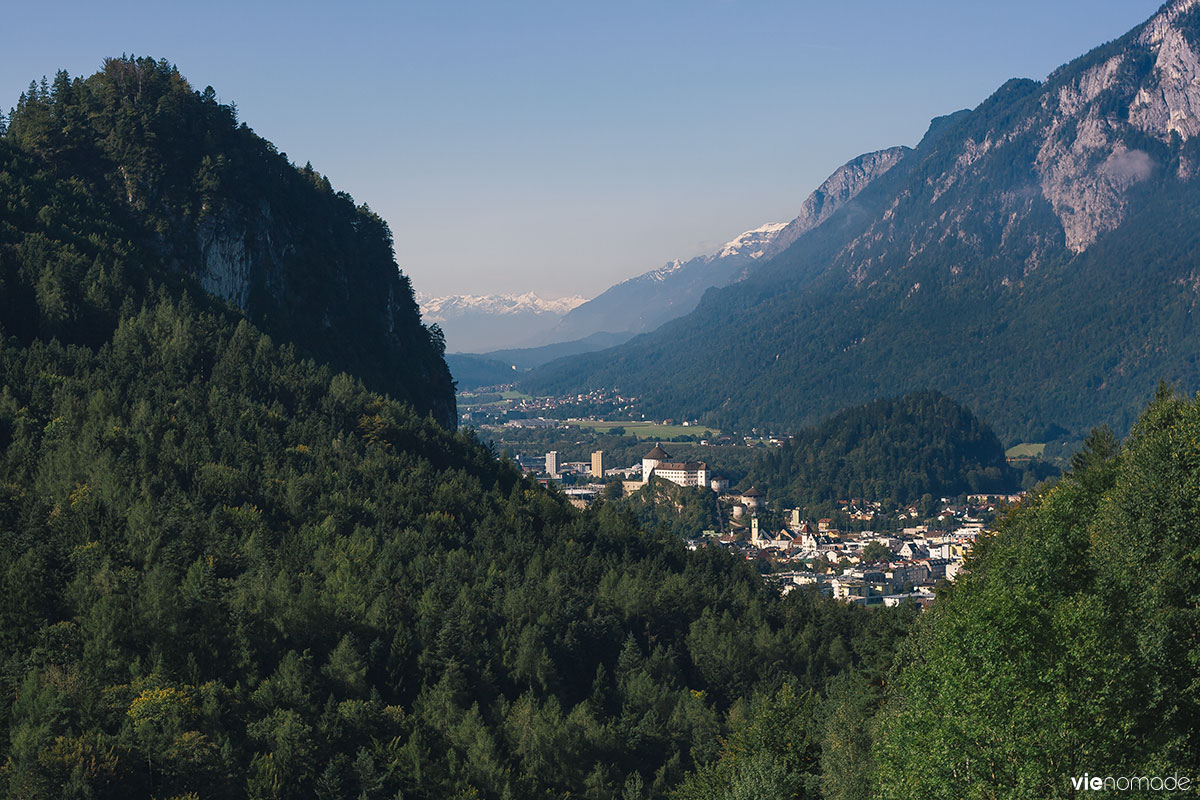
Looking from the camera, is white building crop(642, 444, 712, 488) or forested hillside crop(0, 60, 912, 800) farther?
white building crop(642, 444, 712, 488)

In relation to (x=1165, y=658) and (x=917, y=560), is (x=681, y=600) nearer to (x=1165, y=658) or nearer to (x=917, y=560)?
(x=1165, y=658)

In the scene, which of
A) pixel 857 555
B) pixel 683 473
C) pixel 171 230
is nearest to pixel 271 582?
pixel 171 230

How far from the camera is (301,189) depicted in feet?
362

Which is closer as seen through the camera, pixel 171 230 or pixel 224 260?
pixel 171 230

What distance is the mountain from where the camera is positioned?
74.8 m

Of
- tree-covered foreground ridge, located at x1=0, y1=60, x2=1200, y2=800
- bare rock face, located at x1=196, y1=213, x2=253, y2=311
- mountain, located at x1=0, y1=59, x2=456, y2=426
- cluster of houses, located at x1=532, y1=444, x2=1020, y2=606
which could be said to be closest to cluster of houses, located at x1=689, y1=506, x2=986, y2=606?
cluster of houses, located at x1=532, y1=444, x2=1020, y2=606

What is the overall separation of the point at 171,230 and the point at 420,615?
1962 inches

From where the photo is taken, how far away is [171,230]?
91.3 metres

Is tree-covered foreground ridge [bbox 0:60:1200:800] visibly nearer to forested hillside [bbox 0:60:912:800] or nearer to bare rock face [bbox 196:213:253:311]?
forested hillside [bbox 0:60:912:800]

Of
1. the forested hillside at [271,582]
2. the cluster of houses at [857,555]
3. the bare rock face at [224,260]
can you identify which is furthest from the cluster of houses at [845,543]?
the bare rock face at [224,260]

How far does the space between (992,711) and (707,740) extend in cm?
2767

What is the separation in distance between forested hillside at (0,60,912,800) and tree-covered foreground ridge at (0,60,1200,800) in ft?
0.56

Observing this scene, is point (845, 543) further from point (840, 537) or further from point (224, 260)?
point (224, 260)

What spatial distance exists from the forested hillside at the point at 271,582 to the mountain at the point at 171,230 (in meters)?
0.32
